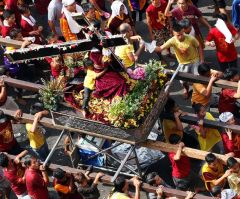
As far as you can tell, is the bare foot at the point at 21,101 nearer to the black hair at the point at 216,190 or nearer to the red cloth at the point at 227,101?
the red cloth at the point at 227,101

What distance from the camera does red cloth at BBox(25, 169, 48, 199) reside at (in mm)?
10516

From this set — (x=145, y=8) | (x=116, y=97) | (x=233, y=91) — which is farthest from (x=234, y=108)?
(x=145, y=8)

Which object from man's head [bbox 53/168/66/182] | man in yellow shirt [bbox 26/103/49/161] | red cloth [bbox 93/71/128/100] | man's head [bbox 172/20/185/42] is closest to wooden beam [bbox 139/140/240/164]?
red cloth [bbox 93/71/128/100]

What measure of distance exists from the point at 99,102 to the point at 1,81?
239 centimetres

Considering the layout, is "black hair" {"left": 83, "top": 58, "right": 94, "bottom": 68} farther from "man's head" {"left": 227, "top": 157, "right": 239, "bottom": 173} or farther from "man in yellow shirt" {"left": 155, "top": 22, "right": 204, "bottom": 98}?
"man's head" {"left": 227, "top": 157, "right": 239, "bottom": 173}

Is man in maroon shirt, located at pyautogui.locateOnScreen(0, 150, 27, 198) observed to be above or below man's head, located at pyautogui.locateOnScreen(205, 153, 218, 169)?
below

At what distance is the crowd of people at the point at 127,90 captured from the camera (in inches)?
403

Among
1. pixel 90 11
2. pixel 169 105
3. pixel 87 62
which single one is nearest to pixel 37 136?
pixel 87 62

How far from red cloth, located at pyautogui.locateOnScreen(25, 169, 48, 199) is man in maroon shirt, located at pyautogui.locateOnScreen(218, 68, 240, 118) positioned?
3.48 meters

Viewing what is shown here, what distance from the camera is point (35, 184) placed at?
10.6 meters

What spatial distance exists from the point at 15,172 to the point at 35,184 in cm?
50

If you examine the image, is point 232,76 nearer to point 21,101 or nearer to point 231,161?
point 231,161

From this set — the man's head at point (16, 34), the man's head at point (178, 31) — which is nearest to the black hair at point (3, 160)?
the man's head at point (16, 34)

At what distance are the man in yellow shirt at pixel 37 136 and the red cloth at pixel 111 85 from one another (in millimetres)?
1356
